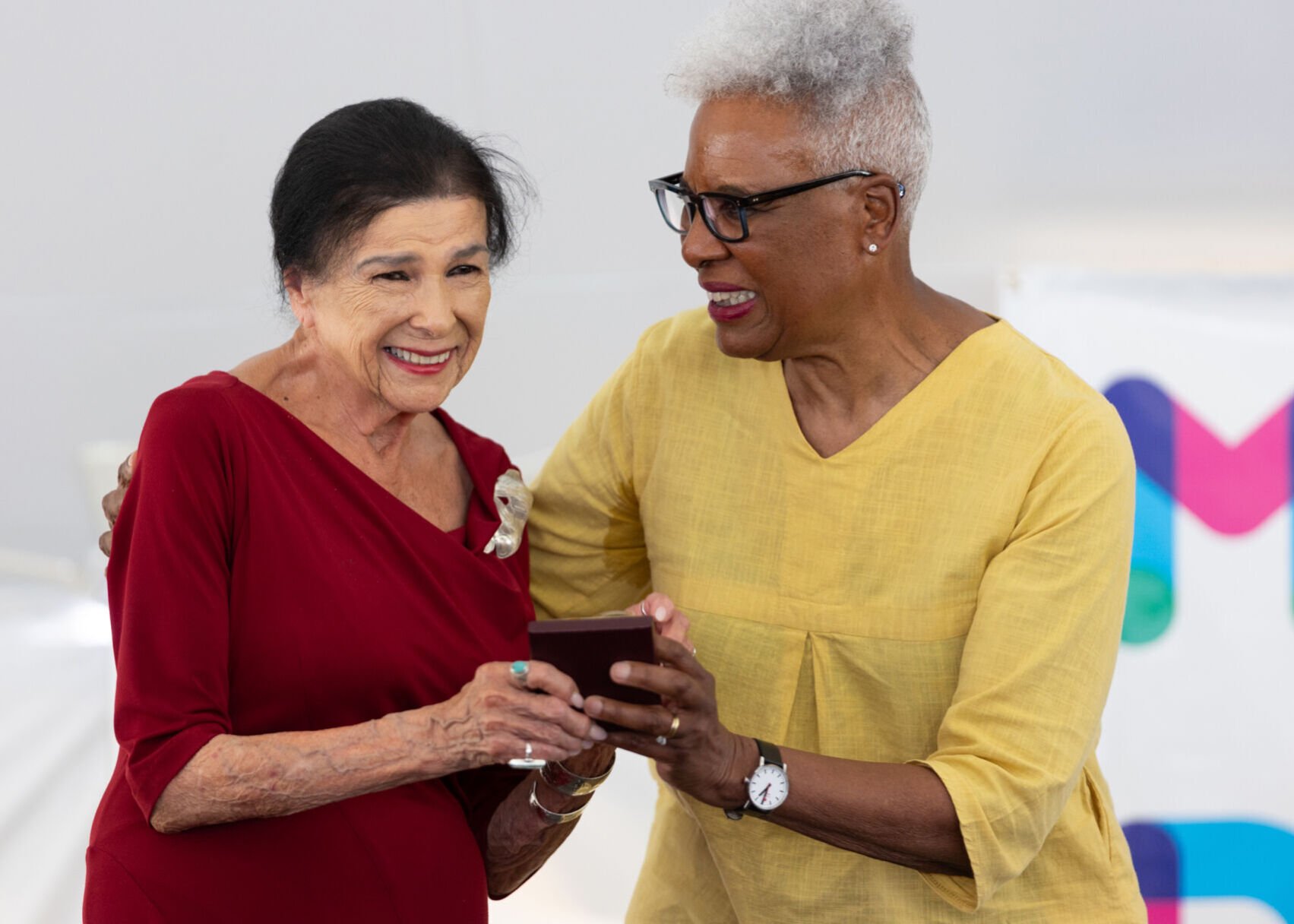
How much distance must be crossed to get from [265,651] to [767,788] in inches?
24.0

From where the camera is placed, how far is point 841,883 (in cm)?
182

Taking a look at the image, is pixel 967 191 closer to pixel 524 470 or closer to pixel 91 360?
pixel 524 470

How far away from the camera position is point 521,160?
10.1 feet

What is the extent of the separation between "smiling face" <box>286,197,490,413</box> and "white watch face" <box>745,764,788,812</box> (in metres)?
0.62

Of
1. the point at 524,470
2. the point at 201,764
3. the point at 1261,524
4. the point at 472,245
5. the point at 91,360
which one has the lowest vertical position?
the point at 1261,524

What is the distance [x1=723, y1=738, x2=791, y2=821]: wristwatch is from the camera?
1617 mm

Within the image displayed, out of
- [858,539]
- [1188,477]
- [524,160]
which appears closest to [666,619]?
[858,539]

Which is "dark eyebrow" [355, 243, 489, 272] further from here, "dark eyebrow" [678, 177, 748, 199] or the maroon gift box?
the maroon gift box

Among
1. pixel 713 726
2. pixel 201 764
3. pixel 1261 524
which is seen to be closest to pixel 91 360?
pixel 201 764

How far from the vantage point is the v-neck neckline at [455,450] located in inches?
65.9

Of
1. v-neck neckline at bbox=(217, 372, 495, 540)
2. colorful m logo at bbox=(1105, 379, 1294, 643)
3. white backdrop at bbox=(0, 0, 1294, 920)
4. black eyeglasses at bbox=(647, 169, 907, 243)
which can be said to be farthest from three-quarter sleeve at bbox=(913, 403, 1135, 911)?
white backdrop at bbox=(0, 0, 1294, 920)

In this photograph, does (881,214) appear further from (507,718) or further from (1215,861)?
(1215,861)

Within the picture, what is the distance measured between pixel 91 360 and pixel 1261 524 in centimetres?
267

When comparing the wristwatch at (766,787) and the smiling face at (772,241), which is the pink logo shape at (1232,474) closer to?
the smiling face at (772,241)
